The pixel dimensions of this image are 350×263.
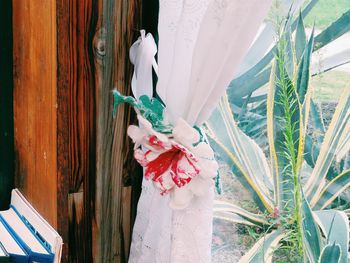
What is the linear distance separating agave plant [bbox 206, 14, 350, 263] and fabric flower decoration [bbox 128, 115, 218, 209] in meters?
0.30

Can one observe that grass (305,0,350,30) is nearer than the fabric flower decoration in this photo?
No

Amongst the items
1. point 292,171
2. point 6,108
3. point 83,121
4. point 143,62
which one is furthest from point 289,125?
point 6,108

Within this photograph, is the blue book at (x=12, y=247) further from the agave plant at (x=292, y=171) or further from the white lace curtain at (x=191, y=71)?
the agave plant at (x=292, y=171)

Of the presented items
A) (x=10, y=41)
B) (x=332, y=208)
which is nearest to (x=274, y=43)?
(x=332, y=208)

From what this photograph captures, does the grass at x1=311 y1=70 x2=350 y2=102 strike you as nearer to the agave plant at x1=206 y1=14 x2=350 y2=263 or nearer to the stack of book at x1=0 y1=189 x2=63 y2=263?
the agave plant at x1=206 y1=14 x2=350 y2=263

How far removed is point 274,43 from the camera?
1428 mm

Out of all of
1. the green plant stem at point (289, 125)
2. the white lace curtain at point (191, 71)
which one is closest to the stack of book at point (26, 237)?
the white lace curtain at point (191, 71)

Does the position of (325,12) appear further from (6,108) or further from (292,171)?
(6,108)

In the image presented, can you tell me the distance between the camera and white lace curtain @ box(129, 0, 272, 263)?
110 centimetres

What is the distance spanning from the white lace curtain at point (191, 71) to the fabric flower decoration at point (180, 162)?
0.12ft

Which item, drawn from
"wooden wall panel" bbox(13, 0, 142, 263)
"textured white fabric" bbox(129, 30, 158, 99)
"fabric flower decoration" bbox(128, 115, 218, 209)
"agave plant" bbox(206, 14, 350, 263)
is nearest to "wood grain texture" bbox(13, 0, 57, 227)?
"wooden wall panel" bbox(13, 0, 142, 263)

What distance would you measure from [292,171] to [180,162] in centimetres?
38

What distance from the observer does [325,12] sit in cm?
135

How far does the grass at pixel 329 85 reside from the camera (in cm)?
134
